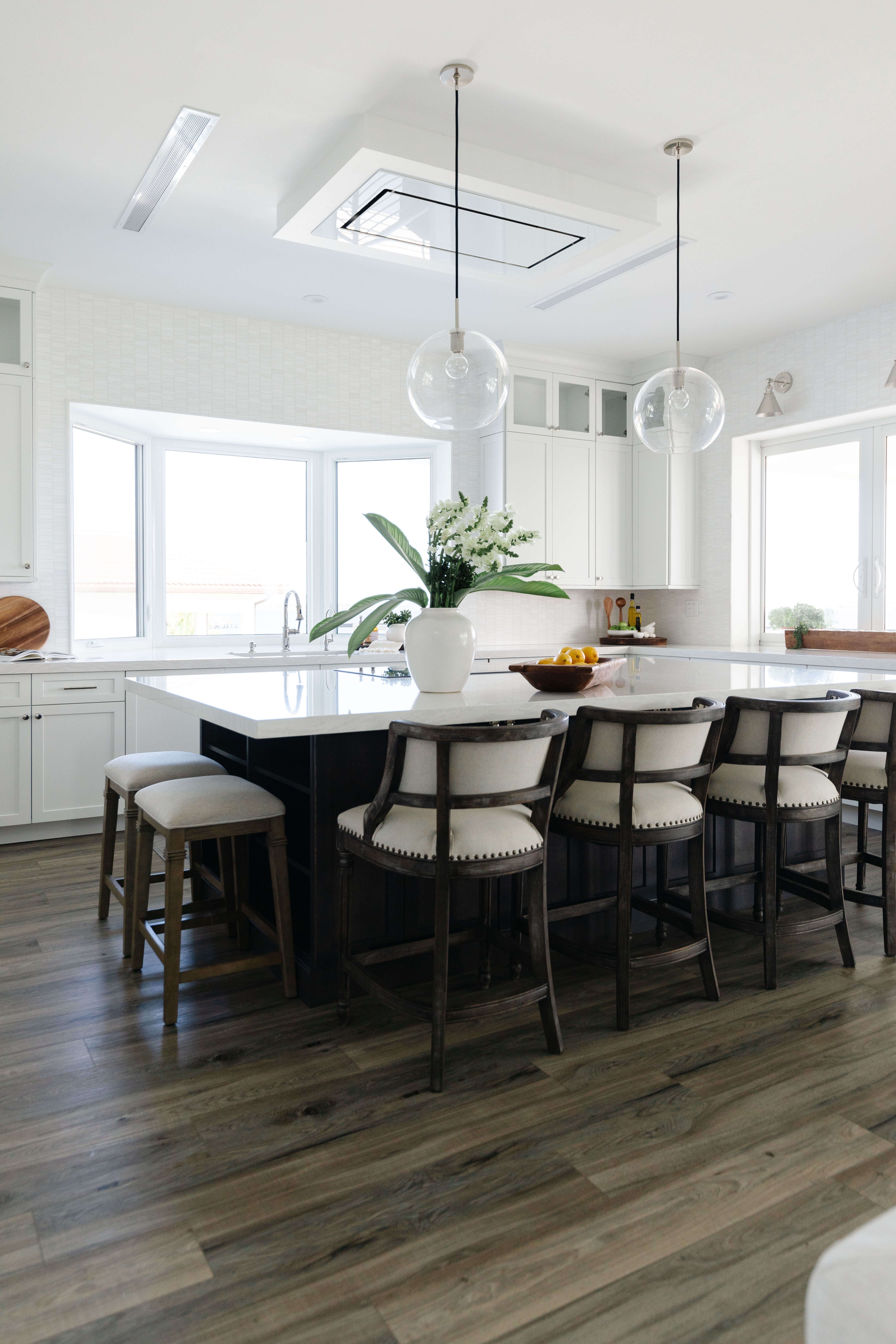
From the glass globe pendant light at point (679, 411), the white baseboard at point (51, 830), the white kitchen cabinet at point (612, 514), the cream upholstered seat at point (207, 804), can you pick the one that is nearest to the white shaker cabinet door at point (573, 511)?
the white kitchen cabinet at point (612, 514)

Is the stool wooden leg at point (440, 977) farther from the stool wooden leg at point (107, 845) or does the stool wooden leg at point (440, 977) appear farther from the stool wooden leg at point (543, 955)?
the stool wooden leg at point (107, 845)

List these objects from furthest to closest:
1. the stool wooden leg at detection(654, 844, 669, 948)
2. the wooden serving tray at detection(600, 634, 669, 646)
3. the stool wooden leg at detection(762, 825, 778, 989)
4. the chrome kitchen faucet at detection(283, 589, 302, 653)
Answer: the wooden serving tray at detection(600, 634, 669, 646)
the chrome kitchen faucet at detection(283, 589, 302, 653)
the stool wooden leg at detection(654, 844, 669, 948)
the stool wooden leg at detection(762, 825, 778, 989)

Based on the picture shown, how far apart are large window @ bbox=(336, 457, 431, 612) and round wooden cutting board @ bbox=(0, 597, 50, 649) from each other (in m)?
2.00

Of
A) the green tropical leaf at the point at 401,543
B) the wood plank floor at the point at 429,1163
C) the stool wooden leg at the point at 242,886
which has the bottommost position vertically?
the wood plank floor at the point at 429,1163

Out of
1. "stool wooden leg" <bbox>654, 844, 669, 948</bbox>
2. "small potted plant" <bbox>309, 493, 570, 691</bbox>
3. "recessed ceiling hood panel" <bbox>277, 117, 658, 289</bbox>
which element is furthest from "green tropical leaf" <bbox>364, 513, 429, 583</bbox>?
"recessed ceiling hood panel" <bbox>277, 117, 658, 289</bbox>

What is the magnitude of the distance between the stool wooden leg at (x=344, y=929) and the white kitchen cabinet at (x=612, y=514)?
4.31 m

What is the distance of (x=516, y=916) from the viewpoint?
2787 millimetres

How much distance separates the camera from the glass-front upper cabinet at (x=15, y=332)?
443 cm

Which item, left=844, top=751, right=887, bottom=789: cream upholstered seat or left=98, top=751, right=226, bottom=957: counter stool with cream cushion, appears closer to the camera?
left=98, top=751, right=226, bottom=957: counter stool with cream cushion

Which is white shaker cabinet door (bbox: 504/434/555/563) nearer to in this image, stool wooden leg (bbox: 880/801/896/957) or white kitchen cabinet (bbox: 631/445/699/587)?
white kitchen cabinet (bbox: 631/445/699/587)

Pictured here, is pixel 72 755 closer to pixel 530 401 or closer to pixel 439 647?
pixel 439 647

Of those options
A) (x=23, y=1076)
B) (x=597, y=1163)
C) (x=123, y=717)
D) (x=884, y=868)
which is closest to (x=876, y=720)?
(x=884, y=868)

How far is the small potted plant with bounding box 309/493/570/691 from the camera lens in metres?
2.71

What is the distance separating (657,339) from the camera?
574 cm
